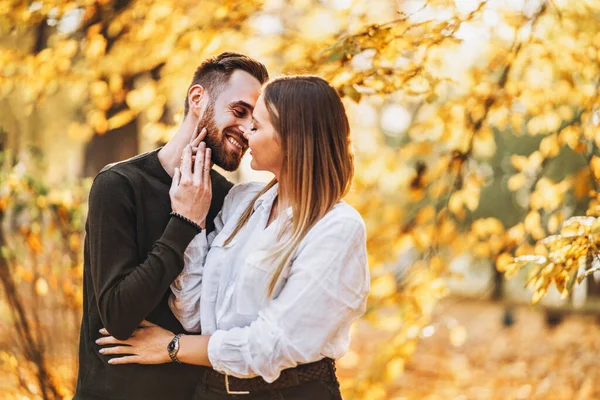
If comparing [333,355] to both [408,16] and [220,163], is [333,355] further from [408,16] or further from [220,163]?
[408,16]

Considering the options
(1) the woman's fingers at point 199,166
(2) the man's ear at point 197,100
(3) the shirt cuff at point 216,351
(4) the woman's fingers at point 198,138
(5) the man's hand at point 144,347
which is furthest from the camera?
(2) the man's ear at point 197,100

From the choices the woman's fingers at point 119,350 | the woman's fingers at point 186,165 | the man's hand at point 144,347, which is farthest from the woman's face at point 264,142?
the woman's fingers at point 119,350

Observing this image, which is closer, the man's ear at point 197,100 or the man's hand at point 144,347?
the man's hand at point 144,347

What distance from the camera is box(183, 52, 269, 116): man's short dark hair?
2836 mm

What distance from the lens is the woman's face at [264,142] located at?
2344 mm

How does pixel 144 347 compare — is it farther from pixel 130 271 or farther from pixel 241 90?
pixel 241 90

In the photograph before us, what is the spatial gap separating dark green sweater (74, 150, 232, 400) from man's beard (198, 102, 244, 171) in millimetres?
202

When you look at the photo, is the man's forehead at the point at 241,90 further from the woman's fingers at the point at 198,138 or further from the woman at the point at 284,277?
the woman at the point at 284,277

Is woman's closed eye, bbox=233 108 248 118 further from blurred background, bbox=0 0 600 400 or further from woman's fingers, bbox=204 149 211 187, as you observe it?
blurred background, bbox=0 0 600 400

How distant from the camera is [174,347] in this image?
242 centimetres

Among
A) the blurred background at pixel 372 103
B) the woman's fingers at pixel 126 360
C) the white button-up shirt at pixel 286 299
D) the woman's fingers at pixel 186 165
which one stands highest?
the woman's fingers at pixel 186 165

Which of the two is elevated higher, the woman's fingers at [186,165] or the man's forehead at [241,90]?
the man's forehead at [241,90]

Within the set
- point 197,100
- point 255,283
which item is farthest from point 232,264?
point 197,100

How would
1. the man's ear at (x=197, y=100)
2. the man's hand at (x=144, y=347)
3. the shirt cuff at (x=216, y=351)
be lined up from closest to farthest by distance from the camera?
the shirt cuff at (x=216, y=351)
the man's hand at (x=144, y=347)
the man's ear at (x=197, y=100)
